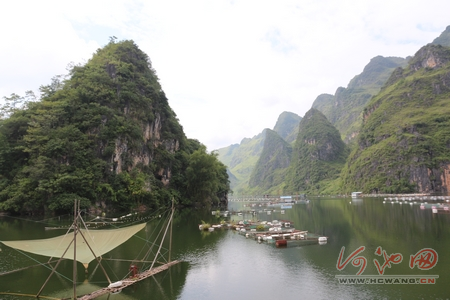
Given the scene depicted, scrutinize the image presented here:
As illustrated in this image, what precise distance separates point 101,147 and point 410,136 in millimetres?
122725

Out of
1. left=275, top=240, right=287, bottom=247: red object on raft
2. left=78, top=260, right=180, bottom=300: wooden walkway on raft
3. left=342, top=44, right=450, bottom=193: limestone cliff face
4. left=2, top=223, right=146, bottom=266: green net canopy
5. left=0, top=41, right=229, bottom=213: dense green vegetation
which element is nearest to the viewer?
left=78, top=260, right=180, bottom=300: wooden walkway on raft

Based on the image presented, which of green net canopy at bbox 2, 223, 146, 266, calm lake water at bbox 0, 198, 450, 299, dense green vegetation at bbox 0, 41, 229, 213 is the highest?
dense green vegetation at bbox 0, 41, 229, 213

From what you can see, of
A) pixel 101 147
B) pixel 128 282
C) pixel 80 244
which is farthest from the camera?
pixel 101 147

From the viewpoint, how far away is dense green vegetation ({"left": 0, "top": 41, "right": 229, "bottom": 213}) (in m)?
53.4

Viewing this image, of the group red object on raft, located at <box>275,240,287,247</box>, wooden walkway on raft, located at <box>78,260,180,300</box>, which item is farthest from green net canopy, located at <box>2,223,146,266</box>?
red object on raft, located at <box>275,240,287,247</box>

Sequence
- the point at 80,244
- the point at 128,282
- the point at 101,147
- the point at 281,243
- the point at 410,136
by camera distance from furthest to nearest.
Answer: the point at 410,136
the point at 101,147
the point at 281,243
the point at 80,244
the point at 128,282

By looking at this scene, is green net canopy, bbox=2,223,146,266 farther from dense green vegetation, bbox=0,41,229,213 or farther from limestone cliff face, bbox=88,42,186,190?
limestone cliff face, bbox=88,42,186,190

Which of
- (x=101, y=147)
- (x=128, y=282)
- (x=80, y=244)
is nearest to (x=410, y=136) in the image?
(x=101, y=147)

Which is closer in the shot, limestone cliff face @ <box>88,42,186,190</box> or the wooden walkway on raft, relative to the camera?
the wooden walkway on raft

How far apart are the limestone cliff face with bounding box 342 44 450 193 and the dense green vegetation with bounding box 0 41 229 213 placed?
278 ft

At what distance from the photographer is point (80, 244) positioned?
18.9 meters

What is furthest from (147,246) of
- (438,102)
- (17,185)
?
(438,102)

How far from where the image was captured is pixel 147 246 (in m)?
28.3

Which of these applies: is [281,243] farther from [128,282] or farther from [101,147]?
[101,147]
